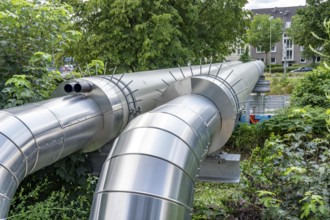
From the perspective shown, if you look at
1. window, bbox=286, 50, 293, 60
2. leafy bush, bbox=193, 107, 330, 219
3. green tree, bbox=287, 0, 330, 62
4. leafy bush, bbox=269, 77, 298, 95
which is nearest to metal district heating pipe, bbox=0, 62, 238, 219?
leafy bush, bbox=193, 107, 330, 219

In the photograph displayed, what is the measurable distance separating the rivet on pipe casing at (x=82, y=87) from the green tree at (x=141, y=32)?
36.1ft

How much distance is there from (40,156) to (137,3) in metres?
12.7

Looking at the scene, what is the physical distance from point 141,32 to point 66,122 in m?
12.4

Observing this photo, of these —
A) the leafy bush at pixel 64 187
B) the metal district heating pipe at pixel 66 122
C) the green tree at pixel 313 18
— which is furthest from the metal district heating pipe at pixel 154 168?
the green tree at pixel 313 18

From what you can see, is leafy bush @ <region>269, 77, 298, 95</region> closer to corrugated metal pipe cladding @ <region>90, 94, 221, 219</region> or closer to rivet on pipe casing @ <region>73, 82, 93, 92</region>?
rivet on pipe casing @ <region>73, 82, 93, 92</region>

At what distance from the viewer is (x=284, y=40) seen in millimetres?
65625

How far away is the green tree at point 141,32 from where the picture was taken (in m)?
14.8

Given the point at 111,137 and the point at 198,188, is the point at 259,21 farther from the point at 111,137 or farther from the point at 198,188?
the point at 111,137

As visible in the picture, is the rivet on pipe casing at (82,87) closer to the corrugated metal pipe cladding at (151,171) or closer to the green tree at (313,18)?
the corrugated metal pipe cladding at (151,171)

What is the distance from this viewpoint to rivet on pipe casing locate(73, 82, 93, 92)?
348 cm

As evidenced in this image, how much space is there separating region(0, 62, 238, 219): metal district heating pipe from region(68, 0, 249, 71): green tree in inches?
411

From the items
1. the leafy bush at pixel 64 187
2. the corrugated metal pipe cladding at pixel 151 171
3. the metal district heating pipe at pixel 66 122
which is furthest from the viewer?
the leafy bush at pixel 64 187

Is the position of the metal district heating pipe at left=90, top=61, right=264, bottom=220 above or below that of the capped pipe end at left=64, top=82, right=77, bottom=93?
below

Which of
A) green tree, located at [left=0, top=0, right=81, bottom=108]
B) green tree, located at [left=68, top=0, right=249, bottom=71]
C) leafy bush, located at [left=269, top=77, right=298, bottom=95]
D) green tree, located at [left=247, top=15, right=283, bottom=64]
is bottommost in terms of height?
leafy bush, located at [left=269, top=77, right=298, bottom=95]
